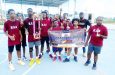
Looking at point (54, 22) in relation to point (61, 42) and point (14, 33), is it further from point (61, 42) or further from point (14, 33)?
point (14, 33)

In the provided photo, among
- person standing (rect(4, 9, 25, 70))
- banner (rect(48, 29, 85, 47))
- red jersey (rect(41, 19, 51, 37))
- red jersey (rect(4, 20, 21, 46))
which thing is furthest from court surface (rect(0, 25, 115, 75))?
red jersey (rect(41, 19, 51, 37))

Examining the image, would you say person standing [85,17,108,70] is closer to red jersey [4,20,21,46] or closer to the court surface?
the court surface

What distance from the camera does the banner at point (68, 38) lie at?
7.74m

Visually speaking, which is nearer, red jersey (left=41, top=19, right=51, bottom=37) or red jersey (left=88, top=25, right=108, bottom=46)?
red jersey (left=88, top=25, right=108, bottom=46)

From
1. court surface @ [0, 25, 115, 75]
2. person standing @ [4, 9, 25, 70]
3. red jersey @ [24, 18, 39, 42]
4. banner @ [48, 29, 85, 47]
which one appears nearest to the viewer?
court surface @ [0, 25, 115, 75]

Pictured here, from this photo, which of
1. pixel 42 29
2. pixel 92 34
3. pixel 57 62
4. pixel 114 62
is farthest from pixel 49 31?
pixel 114 62

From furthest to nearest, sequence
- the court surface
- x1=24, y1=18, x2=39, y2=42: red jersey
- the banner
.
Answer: the banner
x1=24, y1=18, x2=39, y2=42: red jersey
the court surface

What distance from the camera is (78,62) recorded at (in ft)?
24.8

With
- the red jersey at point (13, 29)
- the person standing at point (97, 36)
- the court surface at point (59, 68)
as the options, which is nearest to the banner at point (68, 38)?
the court surface at point (59, 68)

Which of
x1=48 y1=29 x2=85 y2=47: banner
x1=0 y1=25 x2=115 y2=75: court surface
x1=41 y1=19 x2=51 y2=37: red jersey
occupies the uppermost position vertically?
x1=41 y1=19 x2=51 y2=37: red jersey

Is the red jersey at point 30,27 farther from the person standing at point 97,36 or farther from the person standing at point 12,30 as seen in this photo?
the person standing at point 97,36

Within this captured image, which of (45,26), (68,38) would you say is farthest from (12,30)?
(68,38)

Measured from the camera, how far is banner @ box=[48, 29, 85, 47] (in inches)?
305

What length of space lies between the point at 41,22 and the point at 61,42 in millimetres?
1040
